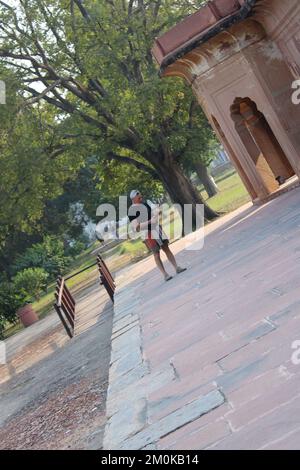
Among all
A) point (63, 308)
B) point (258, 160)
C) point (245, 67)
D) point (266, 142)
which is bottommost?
point (63, 308)

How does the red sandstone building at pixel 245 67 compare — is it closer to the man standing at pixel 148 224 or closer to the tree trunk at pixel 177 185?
the man standing at pixel 148 224

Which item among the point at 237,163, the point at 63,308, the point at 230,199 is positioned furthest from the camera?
the point at 230,199

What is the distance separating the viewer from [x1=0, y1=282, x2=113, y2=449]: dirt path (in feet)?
24.8

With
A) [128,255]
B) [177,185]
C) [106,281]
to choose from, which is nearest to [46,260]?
[128,255]

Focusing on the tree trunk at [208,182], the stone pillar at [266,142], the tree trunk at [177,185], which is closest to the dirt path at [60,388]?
the stone pillar at [266,142]

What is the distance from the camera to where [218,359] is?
18.8ft

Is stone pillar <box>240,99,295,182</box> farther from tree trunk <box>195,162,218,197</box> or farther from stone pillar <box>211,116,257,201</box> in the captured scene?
tree trunk <box>195,162,218,197</box>

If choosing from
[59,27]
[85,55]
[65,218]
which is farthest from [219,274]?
[65,218]

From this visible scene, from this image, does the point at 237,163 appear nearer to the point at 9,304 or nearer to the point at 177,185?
the point at 177,185

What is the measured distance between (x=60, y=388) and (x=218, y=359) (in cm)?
539

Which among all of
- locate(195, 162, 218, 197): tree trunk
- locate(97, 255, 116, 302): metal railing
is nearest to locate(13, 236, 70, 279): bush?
locate(195, 162, 218, 197): tree trunk

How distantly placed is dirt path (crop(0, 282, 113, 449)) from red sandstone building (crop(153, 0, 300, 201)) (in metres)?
5.31

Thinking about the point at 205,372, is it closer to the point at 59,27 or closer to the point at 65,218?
the point at 59,27

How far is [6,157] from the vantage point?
931 inches
